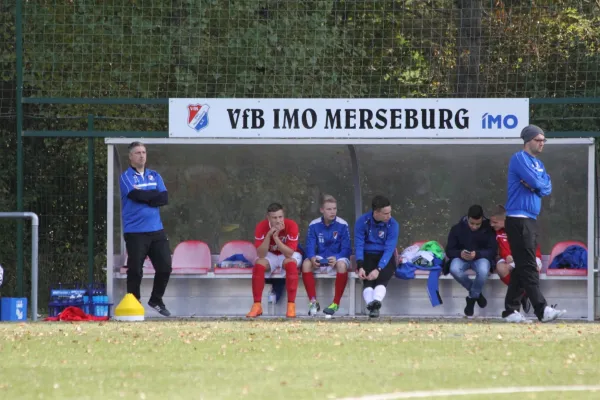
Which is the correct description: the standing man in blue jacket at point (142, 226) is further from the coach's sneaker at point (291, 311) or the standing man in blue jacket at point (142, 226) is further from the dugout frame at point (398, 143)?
the coach's sneaker at point (291, 311)

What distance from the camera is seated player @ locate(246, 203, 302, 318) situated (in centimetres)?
1332

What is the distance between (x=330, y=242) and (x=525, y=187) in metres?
2.57

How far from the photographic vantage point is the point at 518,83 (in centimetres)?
1889

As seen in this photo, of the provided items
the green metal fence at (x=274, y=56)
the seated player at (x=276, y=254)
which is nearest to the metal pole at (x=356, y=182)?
the seated player at (x=276, y=254)

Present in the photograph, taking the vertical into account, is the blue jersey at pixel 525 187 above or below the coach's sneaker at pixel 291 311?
above

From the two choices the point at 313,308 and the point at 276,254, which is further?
the point at 276,254

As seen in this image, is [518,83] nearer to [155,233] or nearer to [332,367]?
[155,233]

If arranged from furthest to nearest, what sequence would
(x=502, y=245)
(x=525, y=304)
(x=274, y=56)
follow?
(x=274, y=56), (x=502, y=245), (x=525, y=304)

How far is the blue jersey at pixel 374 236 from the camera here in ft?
43.9

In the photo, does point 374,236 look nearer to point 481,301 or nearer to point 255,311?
point 481,301

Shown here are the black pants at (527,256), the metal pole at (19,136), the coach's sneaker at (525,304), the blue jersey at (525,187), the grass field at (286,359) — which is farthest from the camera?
the metal pole at (19,136)

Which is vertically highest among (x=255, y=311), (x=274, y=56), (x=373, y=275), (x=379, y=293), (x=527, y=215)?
(x=274, y=56)

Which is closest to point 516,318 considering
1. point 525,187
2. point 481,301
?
point 525,187

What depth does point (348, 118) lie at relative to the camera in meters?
13.4
